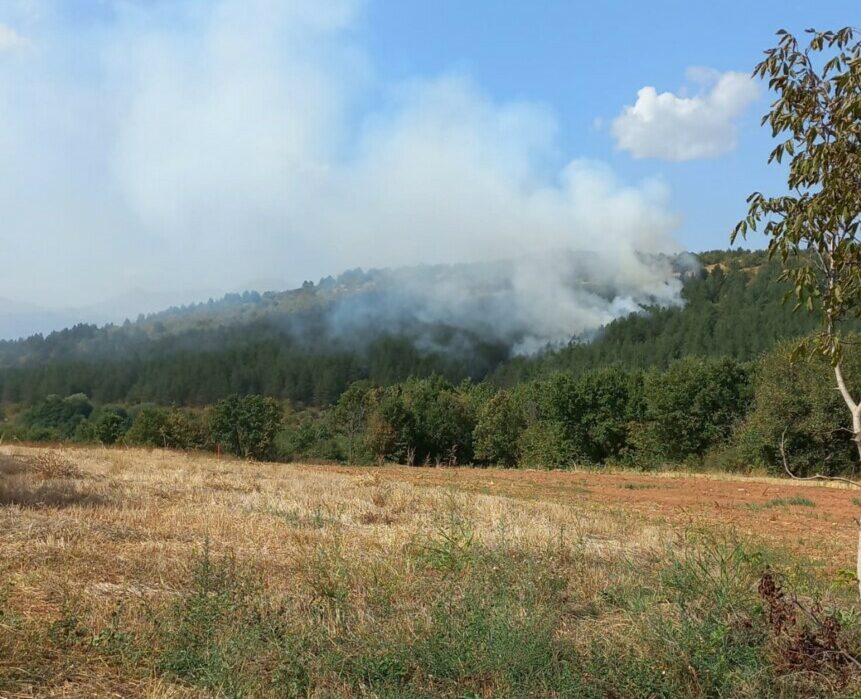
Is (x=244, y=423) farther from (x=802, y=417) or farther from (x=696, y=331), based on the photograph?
(x=696, y=331)

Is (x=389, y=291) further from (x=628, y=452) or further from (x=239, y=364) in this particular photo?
(x=628, y=452)

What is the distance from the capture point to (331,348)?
6166 inches

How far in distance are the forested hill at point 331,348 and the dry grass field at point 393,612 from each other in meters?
89.9

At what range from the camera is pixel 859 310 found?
4684 millimetres

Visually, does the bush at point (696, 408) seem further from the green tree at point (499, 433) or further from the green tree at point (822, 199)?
the green tree at point (822, 199)

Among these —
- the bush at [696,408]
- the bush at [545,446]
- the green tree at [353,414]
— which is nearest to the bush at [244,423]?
the green tree at [353,414]

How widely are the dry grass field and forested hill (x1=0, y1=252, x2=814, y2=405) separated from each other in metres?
89.9

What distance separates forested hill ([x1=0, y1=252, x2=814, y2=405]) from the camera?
355 feet

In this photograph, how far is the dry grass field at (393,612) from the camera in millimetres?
4250

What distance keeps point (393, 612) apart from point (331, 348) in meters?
153

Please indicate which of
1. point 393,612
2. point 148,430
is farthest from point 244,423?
point 393,612

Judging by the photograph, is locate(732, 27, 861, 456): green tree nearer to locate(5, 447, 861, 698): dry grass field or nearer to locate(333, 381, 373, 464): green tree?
locate(5, 447, 861, 698): dry grass field

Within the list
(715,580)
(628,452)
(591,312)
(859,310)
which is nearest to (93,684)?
(715,580)

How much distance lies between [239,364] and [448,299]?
203 ft
